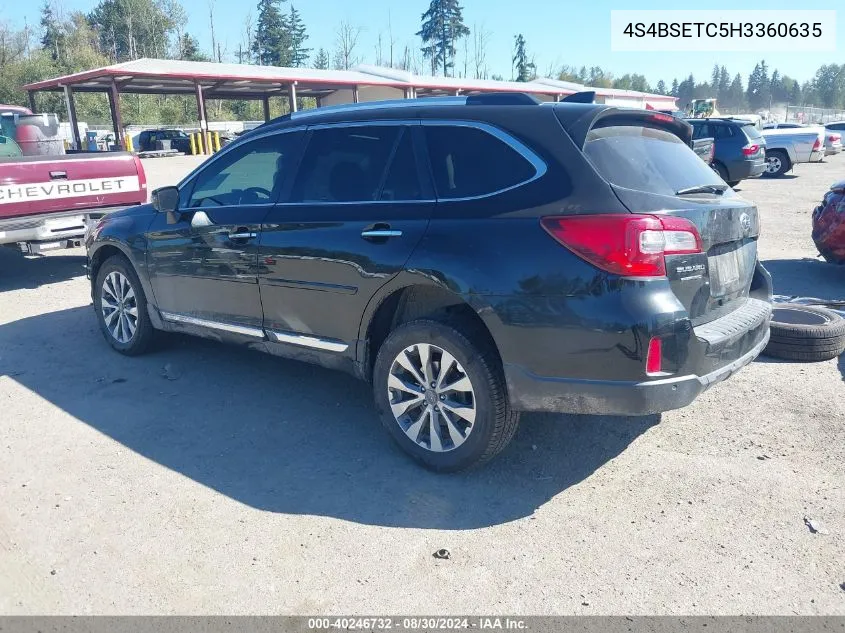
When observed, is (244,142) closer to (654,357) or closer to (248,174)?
(248,174)

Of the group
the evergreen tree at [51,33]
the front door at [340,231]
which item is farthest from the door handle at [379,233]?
the evergreen tree at [51,33]

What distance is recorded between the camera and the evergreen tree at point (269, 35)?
303 feet

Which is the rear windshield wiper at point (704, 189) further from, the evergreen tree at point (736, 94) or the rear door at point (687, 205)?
the evergreen tree at point (736, 94)

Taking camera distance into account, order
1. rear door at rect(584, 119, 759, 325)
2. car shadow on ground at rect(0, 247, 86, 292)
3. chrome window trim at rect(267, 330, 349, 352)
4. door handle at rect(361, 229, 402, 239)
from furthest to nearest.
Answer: car shadow on ground at rect(0, 247, 86, 292) → chrome window trim at rect(267, 330, 349, 352) → door handle at rect(361, 229, 402, 239) → rear door at rect(584, 119, 759, 325)

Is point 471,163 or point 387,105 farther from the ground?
point 387,105

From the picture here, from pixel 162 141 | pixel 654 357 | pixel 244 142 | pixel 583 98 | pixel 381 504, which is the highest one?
pixel 162 141

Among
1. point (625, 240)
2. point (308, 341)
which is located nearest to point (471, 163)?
point (625, 240)

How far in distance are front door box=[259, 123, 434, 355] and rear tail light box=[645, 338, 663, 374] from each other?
127 centimetres

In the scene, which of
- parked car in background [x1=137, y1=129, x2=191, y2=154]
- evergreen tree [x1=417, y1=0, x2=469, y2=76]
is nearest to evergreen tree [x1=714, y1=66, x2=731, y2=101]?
evergreen tree [x1=417, y1=0, x2=469, y2=76]

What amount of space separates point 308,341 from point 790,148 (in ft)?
69.6

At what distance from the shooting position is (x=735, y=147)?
1662 centimetres

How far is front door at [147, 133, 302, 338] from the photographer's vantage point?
178 inches

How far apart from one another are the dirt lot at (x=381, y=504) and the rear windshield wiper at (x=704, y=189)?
1.41 m

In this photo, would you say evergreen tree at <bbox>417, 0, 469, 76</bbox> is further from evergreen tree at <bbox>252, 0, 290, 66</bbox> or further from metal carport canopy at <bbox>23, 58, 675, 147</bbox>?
metal carport canopy at <bbox>23, 58, 675, 147</bbox>
